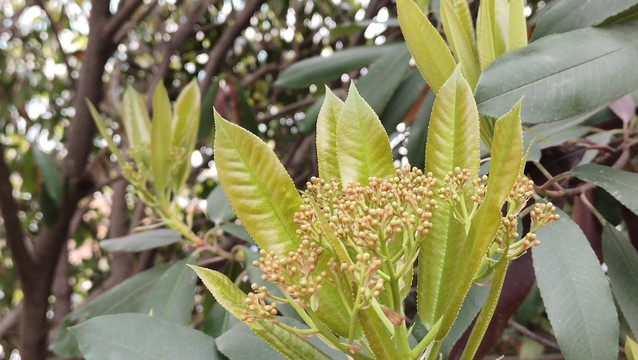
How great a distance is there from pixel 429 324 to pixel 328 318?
70 mm

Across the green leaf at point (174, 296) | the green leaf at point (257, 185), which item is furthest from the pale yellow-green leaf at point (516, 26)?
the green leaf at point (174, 296)

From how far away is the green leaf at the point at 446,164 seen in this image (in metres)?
0.42

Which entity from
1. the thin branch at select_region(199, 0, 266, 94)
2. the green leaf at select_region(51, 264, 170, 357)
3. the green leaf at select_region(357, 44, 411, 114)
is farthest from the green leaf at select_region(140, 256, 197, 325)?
the thin branch at select_region(199, 0, 266, 94)

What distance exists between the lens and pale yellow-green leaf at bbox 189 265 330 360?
1.32ft

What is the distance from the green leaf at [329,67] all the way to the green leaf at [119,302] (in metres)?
0.37

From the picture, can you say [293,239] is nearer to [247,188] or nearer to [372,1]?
[247,188]

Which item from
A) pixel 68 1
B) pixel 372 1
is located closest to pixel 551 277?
pixel 372 1

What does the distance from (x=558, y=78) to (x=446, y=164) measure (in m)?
0.20

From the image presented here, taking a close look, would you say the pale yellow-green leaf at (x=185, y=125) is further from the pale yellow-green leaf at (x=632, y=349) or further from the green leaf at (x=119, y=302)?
the pale yellow-green leaf at (x=632, y=349)

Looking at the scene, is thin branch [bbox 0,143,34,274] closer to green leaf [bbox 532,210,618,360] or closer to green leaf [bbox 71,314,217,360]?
green leaf [bbox 71,314,217,360]

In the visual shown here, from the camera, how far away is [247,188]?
425 millimetres

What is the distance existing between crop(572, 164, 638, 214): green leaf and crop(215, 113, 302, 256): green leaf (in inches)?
13.6

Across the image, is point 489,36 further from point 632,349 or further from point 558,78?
point 632,349

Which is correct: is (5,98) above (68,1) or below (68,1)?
below
